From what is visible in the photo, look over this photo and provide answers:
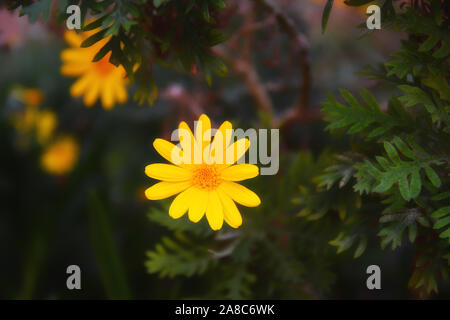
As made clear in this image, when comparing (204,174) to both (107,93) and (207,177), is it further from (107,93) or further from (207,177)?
(107,93)

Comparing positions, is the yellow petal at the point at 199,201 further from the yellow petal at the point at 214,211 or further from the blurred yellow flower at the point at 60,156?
the blurred yellow flower at the point at 60,156

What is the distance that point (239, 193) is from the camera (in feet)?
1.85

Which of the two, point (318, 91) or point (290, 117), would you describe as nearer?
point (290, 117)

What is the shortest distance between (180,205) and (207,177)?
0.16 ft

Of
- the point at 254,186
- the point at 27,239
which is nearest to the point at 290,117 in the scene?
the point at 254,186

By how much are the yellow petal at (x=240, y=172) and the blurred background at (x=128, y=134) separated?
0.39 m

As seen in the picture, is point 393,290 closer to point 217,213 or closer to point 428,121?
point 428,121

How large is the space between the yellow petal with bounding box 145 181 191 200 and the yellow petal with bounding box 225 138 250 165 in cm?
7

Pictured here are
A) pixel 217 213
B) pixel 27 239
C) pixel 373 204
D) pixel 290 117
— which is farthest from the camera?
pixel 27 239

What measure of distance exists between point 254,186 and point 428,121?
1.05 ft

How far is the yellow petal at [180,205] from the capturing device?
0.55 meters

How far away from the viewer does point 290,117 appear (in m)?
1.02

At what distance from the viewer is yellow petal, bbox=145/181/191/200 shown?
54 centimetres
